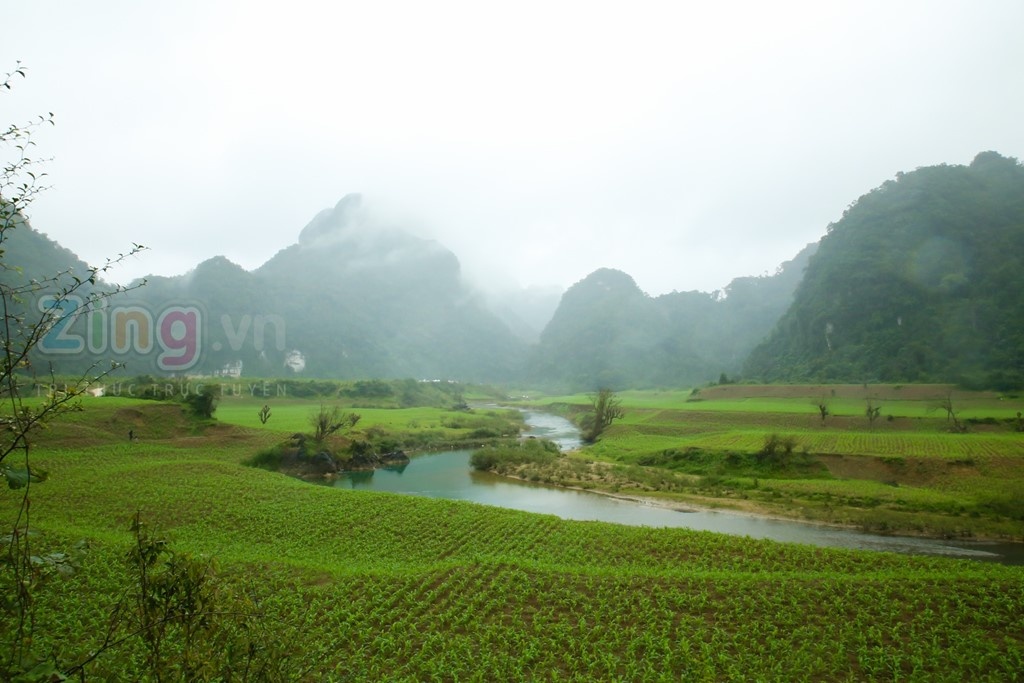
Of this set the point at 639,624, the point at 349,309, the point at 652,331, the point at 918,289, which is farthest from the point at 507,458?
the point at 349,309

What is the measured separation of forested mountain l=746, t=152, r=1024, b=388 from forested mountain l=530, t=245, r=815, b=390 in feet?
91.4

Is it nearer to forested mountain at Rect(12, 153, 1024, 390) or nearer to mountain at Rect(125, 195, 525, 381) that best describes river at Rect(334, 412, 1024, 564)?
forested mountain at Rect(12, 153, 1024, 390)

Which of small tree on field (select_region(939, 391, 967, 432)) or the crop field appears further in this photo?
small tree on field (select_region(939, 391, 967, 432))

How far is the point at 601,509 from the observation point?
24.7 m

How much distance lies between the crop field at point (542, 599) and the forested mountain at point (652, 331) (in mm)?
89053

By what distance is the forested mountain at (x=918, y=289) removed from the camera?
54438mm

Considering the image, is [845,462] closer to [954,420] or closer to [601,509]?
[954,420]

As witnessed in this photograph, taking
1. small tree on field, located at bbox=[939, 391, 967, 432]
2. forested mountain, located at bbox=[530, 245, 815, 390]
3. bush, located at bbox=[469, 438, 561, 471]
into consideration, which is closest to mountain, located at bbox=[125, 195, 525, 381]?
forested mountain, located at bbox=[530, 245, 815, 390]

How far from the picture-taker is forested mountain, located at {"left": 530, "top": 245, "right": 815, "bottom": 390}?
110812mm

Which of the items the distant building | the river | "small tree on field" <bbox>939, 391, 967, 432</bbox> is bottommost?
the river

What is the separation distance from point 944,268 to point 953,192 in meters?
16.8

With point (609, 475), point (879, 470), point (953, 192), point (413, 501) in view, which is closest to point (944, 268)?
point (953, 192)

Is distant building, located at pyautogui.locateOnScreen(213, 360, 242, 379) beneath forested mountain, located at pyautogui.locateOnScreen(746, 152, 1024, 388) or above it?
beneath

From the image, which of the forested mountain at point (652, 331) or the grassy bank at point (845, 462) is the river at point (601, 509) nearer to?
the grassy bank at point (845, 462)
